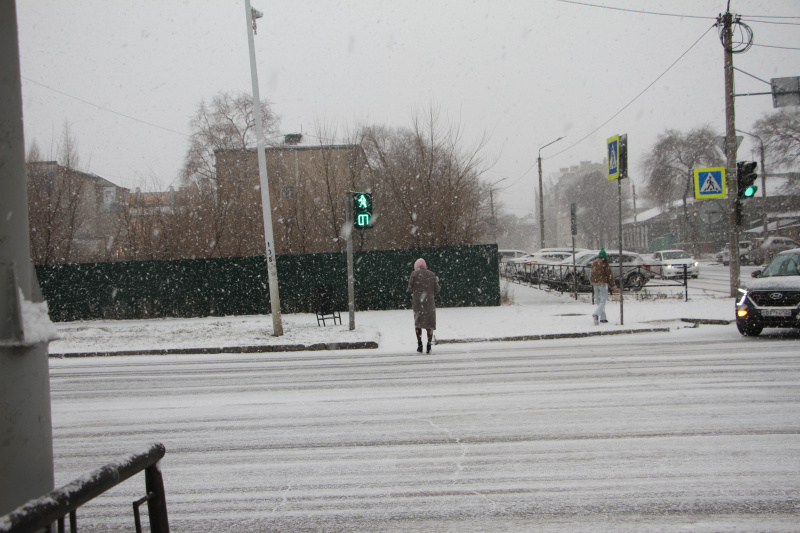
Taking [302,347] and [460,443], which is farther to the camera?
[302,347]

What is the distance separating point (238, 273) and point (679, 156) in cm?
6474

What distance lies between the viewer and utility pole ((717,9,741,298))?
16.7 m

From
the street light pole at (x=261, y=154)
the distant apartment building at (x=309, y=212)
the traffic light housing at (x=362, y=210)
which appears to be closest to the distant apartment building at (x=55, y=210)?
the distant apartment building at (x=309, y=212)

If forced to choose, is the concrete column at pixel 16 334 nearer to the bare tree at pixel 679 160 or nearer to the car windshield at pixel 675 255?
the car windshield at pixel 675 255

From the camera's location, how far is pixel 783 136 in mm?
52281

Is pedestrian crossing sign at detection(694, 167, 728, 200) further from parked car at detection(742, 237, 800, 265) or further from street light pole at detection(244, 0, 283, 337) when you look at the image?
parked car at detection(742, 237, 800, 265)

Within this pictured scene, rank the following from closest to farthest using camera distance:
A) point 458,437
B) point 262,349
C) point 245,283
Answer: point 458,437 < point 262,349 < point 245,283

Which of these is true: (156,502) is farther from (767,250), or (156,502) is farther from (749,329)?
(767,250)

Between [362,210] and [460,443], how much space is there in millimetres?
9528

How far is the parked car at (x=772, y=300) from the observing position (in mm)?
10594

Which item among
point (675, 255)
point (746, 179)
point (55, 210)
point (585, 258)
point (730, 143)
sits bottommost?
point (675, 255)

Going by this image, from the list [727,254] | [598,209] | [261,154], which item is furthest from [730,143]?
[598,209]

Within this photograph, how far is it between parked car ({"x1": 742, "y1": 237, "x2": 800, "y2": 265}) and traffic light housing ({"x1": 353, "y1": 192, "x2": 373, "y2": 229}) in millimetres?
37397

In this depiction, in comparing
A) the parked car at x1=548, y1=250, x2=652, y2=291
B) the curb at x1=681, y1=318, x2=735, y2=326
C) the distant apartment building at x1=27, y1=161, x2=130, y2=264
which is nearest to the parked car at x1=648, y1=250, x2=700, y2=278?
the parked car at x1=548, y1=250, x2=652, y2=291
